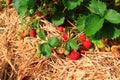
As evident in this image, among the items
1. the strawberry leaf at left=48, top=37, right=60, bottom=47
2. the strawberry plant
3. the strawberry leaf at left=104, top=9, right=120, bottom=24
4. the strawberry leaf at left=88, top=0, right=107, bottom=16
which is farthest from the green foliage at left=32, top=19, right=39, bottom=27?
the strawberry leaf at left=104, top=9, right=120, bottom=24

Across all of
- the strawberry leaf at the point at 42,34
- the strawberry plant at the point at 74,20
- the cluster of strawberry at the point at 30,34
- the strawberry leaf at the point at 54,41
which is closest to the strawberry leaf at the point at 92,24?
the strawberry plant at the point at 74,20

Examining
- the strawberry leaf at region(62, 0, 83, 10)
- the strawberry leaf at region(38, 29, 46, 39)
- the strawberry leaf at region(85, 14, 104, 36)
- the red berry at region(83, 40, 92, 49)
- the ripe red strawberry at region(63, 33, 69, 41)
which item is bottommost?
the red berry at region(83, 40, 92, 49)

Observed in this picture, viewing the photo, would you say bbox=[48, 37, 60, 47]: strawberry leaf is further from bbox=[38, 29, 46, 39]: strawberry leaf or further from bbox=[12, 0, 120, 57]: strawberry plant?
bbox=[38, 29, 46, 39]: strawberry leaf

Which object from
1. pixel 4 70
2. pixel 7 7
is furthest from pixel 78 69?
pixel 7 7

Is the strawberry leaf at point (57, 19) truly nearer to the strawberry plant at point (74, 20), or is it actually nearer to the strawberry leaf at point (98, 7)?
the strawberry plant at point (74, 20)

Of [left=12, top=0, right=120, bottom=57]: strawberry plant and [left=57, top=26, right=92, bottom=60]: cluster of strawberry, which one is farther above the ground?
[left=12, top=0, right=120, bottom=57]: strawberry plant

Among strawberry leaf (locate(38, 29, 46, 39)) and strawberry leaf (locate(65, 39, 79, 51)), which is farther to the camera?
strawberry leaf (locate(38, 29, 46, 39))

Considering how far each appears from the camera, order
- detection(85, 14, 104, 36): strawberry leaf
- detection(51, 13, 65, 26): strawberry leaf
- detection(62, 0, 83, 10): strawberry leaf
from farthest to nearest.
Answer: detection(51, 13, 65, 26): strawberry leaf
detection(62, 0, 83, 10): strawberry leaf
detection(85, 14, 104, 36): strawberry leaf

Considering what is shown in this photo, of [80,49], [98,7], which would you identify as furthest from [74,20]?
[98,7]
